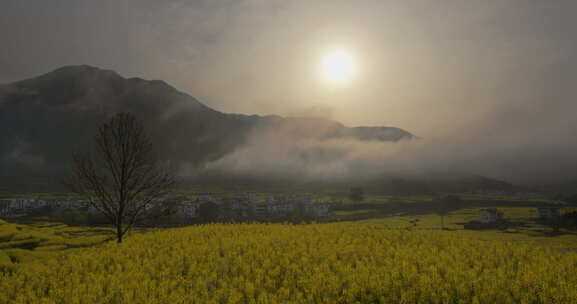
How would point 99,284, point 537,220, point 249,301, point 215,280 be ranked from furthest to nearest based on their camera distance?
point 537,220
point 215,280
point 99,284
point 249,301

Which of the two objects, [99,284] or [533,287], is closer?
[533,287]

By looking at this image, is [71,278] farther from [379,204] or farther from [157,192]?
[379,204]

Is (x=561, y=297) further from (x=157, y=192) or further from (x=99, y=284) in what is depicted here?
(x=157, y=192)

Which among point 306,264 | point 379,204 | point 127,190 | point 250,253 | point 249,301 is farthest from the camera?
point 379,204

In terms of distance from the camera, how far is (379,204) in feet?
557

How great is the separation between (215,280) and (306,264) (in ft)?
11.6

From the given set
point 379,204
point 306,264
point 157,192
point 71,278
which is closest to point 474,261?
point 306,264

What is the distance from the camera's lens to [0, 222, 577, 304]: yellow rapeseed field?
334 inches

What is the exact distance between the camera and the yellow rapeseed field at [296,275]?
8.48 meters

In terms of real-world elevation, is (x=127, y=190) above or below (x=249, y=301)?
above

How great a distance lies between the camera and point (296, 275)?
36.4 ft

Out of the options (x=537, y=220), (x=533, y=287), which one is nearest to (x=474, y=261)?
(x=533, y=287)

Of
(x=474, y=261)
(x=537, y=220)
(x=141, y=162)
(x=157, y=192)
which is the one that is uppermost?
(x=141, y=162)

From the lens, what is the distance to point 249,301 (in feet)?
28.2
